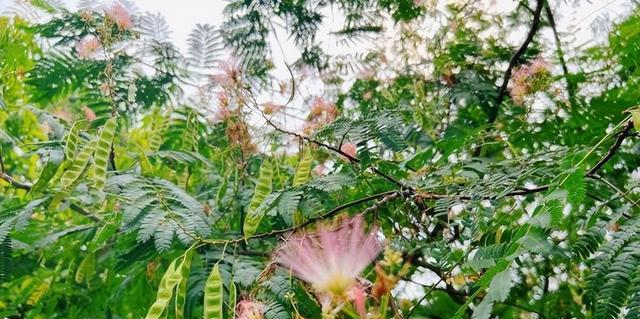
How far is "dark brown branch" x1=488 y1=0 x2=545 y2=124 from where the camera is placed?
6.49 ft

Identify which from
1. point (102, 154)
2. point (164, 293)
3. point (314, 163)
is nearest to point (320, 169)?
point (314, 163)

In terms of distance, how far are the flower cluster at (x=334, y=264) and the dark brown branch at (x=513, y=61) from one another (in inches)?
39.2

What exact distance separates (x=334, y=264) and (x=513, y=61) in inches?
Answer: 54.4

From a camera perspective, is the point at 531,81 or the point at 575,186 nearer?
the point at 575,186

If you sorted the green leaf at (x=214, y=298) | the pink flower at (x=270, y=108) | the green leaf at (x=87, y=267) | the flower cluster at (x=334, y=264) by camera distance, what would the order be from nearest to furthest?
the flower cluster at (x=334, y=264) → the green leaf at (x=214, y=298) → the pink flower at (x=270, y=108) → the green leaf at (x=87, y=267)

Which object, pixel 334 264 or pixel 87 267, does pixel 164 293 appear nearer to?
pixel 334 264

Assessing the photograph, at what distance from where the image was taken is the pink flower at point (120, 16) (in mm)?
1860

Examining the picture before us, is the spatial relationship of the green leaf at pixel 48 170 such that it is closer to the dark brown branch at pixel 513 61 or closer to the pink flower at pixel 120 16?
the pink flower at pixel 120 16

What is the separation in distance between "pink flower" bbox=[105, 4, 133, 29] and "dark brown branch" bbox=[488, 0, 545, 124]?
40.7 inches

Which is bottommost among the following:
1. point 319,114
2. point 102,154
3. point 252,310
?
point 252,310

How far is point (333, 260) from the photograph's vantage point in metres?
0.81

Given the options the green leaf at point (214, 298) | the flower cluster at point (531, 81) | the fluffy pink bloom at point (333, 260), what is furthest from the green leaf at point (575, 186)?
the flower cluster at point (531, 81)

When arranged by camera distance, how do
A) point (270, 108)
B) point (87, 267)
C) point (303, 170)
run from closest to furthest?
point (303, 170) → point (270, 108) → point (87, 267)

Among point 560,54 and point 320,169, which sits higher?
point 560,54
